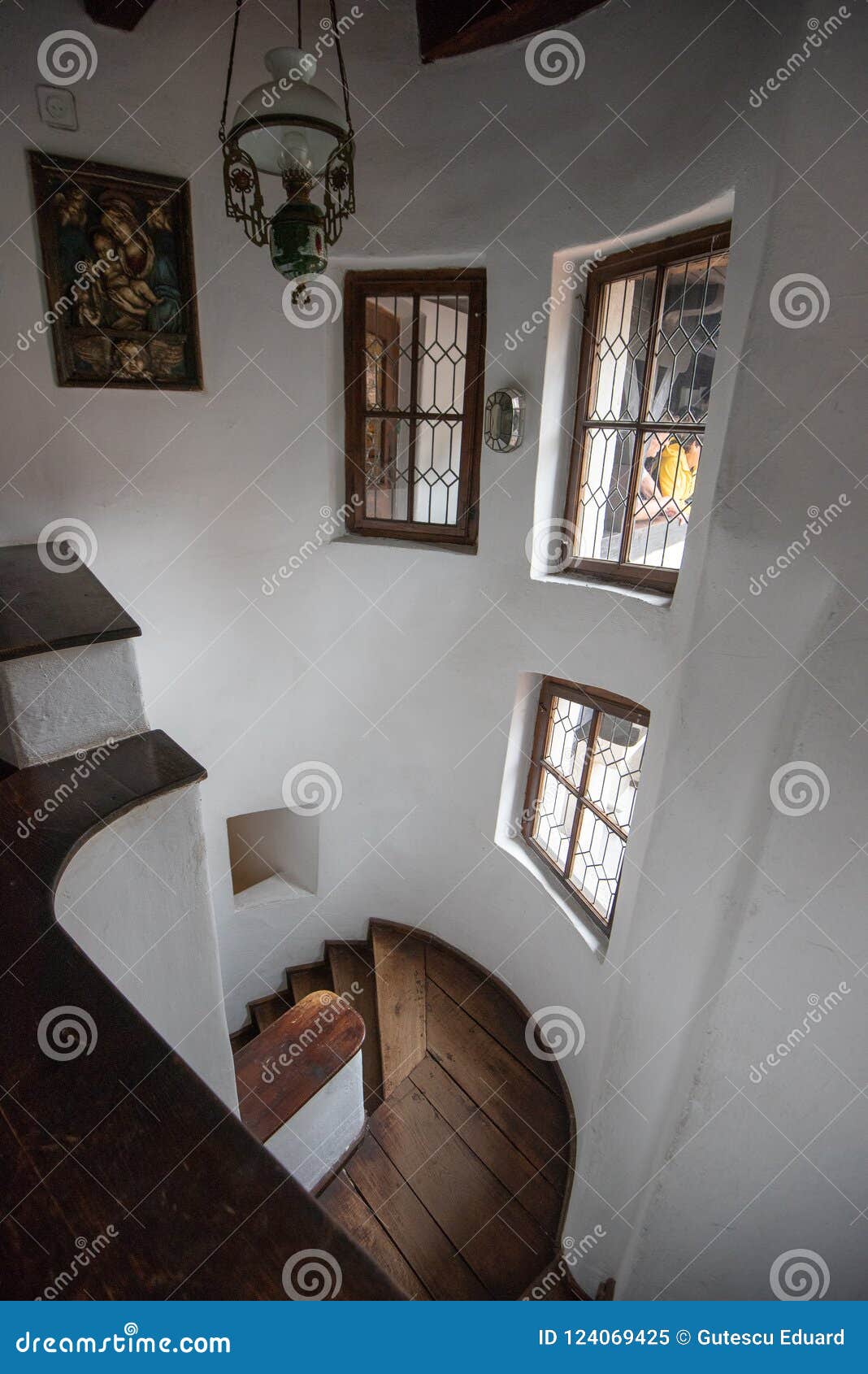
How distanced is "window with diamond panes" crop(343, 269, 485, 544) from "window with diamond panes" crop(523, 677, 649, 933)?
994 millimetres

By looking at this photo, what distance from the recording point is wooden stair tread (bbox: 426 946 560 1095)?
344 centimetres

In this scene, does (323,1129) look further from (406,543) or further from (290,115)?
(290,115)

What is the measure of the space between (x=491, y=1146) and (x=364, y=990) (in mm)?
1176

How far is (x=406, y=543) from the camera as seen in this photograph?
351cm

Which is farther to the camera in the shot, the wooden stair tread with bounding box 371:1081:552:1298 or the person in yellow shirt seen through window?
the wooden stair tread with bounding box 371:1081:552:1298

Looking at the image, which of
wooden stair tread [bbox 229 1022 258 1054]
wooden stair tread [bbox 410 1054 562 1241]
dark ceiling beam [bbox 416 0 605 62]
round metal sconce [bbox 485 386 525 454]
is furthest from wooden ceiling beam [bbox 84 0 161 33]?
wooden stair tread [bbox 229 1022 258 1054]

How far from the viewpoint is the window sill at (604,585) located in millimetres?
2605

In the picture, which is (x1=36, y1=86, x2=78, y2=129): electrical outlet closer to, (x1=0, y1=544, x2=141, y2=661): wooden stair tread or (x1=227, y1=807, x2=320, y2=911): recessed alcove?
(x1=0, y1=544, x2=141, y2=661): wooden stair tread

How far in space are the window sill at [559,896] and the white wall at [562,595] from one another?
0.15 ft

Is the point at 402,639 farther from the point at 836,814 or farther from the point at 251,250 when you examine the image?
the point at 836,814

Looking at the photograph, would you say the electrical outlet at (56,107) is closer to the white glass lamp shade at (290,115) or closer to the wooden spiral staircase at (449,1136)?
the white glass lamp shade at (290,115)

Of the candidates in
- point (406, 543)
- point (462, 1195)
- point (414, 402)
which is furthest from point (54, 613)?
point (462, 1195)

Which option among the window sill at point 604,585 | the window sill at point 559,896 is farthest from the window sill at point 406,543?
the window sill at point 559,896

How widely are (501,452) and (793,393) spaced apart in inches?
59.2
